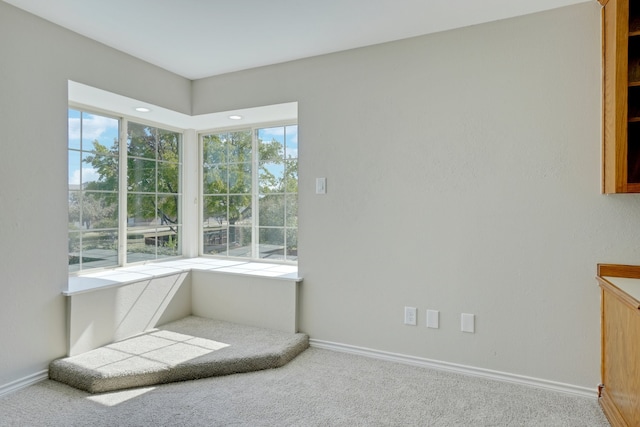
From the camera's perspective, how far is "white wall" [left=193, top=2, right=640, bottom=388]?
2262 mm

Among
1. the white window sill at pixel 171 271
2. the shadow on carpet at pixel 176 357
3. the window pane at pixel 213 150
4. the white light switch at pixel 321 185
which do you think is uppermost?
the window pane at pixel 213 150

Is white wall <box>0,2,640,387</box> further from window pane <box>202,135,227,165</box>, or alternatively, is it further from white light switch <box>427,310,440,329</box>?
window pane <box>202,135,227,165</box>

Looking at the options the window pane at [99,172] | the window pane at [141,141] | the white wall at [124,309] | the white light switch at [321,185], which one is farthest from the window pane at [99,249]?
the white light switch at [321,185]

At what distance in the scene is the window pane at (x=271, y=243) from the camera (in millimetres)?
3805

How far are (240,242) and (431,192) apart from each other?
2240 mm

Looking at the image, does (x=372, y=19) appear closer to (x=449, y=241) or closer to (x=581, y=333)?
(x=449, y=241)

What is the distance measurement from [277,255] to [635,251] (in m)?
2.85

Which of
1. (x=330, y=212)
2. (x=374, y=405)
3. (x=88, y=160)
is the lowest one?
(x=374, y=405)

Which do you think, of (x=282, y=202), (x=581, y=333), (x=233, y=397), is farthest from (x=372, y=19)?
(x=233, y=397)

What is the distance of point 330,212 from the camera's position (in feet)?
9.86

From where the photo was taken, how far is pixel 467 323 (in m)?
2.54

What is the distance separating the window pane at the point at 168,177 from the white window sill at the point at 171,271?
2.61 feet

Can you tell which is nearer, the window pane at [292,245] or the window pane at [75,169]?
the window pane at [75,169]

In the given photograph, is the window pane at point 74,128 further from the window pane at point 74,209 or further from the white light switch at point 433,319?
the white light switch at point 433,319
